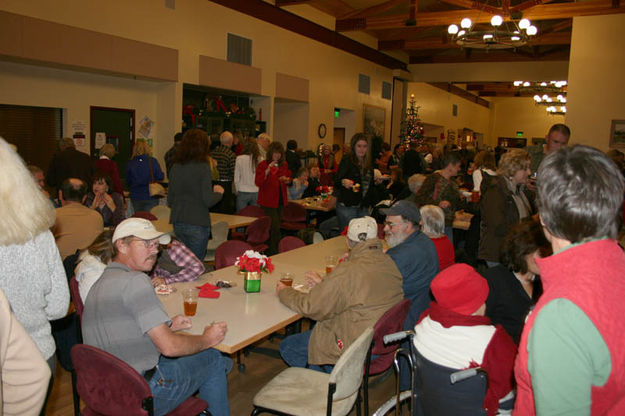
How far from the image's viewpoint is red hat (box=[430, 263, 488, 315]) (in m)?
2.23

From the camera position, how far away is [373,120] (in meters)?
16.2

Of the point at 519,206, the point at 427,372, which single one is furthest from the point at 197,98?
the point at 427,372

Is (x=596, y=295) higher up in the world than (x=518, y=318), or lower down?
higher up

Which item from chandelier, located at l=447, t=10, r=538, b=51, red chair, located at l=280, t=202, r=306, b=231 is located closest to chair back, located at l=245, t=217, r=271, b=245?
red chair, located at l=280, t=202, r=306, b=231

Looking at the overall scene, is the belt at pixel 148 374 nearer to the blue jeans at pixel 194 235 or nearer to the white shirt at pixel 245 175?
the blue jeans at pixel 194 235

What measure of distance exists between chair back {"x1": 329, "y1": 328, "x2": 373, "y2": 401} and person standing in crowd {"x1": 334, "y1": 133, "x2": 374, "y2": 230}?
393 centimetres

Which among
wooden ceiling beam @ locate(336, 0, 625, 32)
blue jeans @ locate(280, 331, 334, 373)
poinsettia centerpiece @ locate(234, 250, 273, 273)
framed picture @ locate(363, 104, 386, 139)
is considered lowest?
blue jeans @ locate(280, 331, 334, 373)

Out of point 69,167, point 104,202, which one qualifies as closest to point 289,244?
point 104,202

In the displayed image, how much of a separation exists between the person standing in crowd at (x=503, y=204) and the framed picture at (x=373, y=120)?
11.3 meters

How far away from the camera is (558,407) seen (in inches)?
44.1

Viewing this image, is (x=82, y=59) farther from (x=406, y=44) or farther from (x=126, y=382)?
(x=406, y=44)

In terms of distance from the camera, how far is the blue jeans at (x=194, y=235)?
195 inches

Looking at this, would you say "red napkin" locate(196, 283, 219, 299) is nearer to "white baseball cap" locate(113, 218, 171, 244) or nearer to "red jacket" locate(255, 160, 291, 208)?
"white baseball cap" locate(113, 218, 171, 244)

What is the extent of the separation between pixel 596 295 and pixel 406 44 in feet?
53.3
